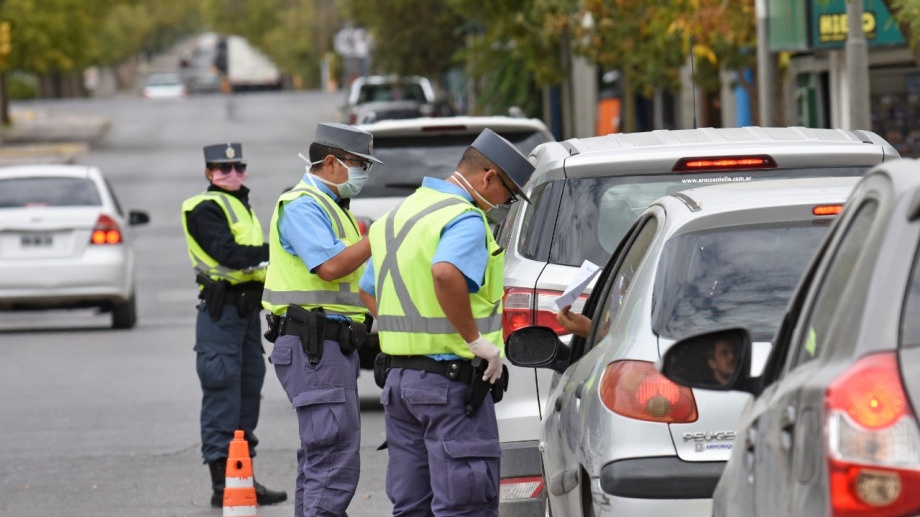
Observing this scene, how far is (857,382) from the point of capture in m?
3.13

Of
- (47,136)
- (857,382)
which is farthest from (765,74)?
(47,136)

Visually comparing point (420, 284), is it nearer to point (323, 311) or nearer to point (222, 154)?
point (323, 311)

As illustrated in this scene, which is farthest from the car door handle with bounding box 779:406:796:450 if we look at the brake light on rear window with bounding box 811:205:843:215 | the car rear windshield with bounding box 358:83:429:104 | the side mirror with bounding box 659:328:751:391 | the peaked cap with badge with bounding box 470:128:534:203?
the car rear windshield with bounding box 358:83:429:104

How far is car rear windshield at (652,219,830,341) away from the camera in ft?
17.3

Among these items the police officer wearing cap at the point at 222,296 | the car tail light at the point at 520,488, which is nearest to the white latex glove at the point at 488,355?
the car tail light at the point at 520,488

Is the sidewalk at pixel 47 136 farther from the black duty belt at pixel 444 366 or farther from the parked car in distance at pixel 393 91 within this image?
the black duty belt at pixel 444 366

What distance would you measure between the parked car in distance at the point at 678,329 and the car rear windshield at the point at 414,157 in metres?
6.34

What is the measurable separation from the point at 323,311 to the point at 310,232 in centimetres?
36

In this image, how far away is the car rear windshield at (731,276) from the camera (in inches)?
208

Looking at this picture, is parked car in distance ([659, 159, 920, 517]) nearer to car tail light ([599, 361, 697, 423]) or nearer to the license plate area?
car tail light ([599, 361, 697, 423])

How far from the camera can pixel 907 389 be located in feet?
10.2

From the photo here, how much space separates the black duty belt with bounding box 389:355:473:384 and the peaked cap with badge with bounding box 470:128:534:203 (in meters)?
0.60

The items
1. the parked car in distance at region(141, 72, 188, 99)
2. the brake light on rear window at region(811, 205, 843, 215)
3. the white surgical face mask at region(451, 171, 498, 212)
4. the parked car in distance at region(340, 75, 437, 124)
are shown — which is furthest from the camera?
the parked car in distance at region(141, 72, 188, 99)

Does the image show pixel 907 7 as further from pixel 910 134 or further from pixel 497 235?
pixel 910 134
